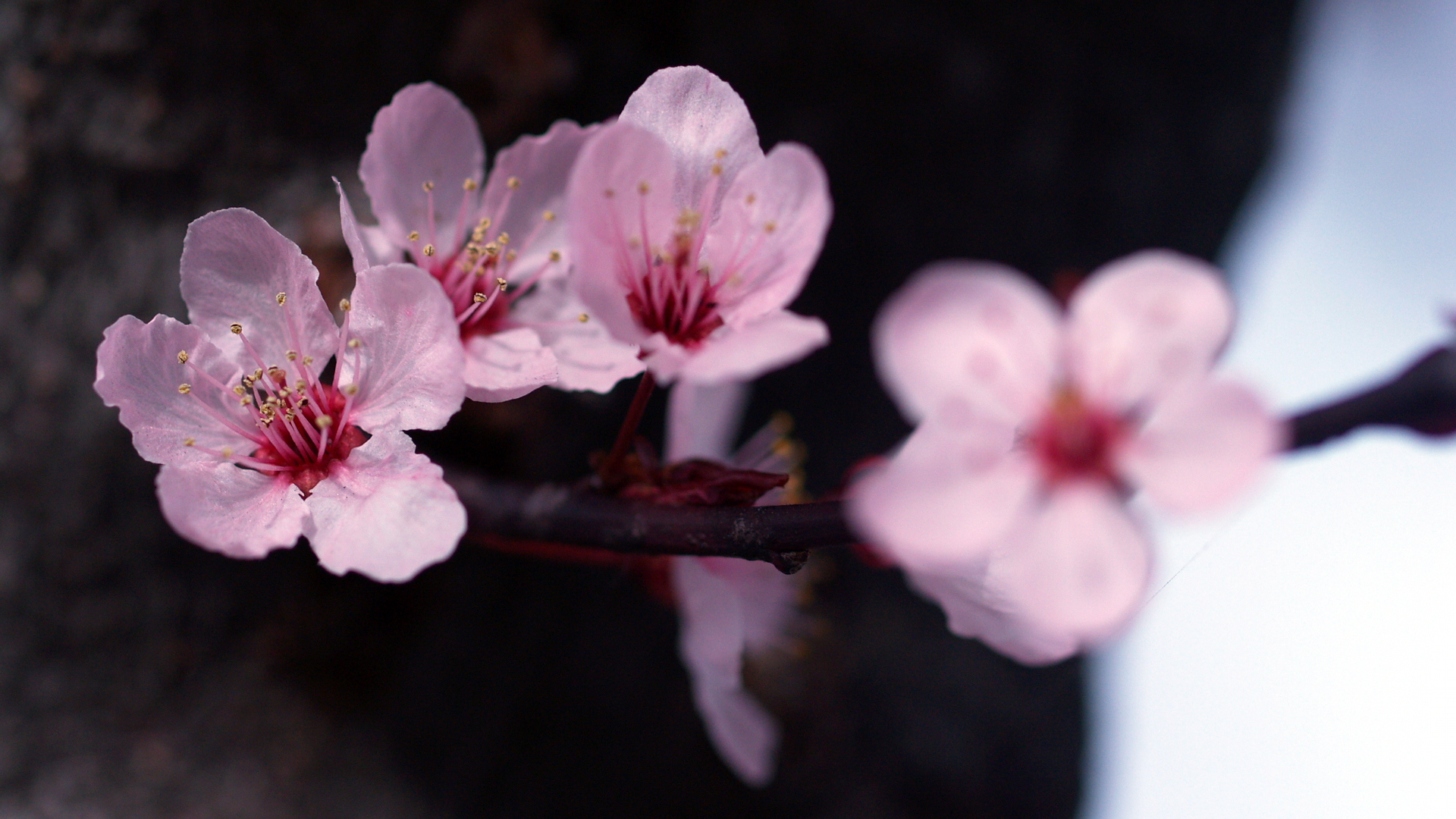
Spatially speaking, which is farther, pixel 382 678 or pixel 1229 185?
pixel 1229 185

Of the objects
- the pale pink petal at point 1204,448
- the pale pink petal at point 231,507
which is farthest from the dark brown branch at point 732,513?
the pale pink petal at point 231,507

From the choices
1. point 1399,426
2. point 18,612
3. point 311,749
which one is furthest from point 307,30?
point 1399,426

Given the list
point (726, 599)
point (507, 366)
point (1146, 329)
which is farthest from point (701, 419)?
point (1146, 329)

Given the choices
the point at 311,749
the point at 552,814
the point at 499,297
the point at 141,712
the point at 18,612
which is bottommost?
the point at 552,814

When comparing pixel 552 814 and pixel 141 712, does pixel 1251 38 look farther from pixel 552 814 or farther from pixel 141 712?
pixel 141 712

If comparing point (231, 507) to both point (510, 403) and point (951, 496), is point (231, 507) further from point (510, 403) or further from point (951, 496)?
point (510, 403)

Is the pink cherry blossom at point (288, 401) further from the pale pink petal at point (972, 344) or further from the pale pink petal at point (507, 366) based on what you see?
the pale pink petal at point (972, 344)
